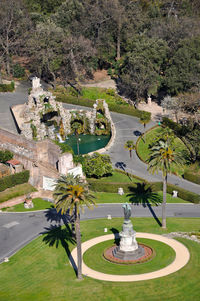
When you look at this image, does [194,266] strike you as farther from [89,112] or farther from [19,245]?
[89,112]

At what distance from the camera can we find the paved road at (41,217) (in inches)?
2751

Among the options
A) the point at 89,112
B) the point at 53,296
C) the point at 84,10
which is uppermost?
the point at 84,10

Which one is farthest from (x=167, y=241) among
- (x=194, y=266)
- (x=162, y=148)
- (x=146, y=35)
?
(x=146, y=35)

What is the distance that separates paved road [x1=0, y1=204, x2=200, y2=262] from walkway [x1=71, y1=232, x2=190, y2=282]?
28.1ft

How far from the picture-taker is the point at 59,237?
225ft

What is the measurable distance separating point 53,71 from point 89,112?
85.8 feet

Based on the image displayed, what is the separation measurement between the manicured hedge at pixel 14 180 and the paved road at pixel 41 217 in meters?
8.33

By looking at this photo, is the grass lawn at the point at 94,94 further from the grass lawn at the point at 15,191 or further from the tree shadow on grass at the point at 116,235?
the tree shadow on grass at the point at 116,235

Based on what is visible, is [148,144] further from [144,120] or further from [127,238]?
[127,238]

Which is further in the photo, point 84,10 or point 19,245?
point 84,10

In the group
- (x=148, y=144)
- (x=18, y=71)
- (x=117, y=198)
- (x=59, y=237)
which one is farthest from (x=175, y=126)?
(x=18, y=71)

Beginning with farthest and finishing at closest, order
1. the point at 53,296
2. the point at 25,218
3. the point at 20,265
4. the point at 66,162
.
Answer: the point at 66,162
the point at 25,218
the point at 20,265
the point at 53,296

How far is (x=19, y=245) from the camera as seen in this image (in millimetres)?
67438

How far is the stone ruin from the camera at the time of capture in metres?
113
